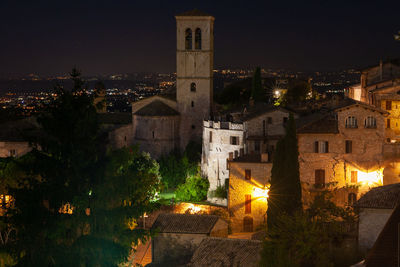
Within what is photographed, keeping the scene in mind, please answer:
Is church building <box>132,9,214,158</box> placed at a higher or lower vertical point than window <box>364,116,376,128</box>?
higher

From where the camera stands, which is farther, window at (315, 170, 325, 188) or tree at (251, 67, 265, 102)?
tree at (251, 67, 265, 102)

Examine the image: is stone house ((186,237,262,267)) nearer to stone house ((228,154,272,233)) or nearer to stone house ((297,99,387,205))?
stone house ((297,99,387,205))

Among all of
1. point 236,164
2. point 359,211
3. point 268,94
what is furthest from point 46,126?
point 268,94

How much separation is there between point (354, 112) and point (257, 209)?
859 centimetres

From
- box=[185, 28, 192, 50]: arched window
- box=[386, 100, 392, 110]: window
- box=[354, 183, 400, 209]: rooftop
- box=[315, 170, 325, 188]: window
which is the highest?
box=[185, 28, 192, 50]: arched window

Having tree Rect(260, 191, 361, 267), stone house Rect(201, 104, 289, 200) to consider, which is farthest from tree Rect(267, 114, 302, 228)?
stone house Rect(201, 104, 289, 200)

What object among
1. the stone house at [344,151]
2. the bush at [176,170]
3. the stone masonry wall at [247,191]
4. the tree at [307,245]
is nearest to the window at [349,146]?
the stone house at [344,151]

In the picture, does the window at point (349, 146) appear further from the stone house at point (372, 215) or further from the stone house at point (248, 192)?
the stone house at point (372, 215)

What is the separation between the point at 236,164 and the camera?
3859cm

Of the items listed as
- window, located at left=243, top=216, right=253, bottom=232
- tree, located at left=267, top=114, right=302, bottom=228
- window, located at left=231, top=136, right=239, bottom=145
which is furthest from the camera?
window, located at left=231, top=136, right=239, bottom=145

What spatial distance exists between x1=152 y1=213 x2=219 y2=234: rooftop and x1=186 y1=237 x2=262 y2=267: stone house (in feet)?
8.27

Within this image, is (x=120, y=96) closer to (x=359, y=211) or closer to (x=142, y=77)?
(x=142, y=77)

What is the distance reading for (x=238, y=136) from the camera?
44.6 m

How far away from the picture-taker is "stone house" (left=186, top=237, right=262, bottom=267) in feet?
92.0
